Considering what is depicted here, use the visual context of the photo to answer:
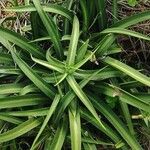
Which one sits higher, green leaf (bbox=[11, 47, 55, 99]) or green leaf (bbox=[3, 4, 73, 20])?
green leaf (bbox=[3, 4, 73, 20])

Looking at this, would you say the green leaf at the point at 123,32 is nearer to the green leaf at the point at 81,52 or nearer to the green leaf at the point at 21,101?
the green leaf at the point at 81,52

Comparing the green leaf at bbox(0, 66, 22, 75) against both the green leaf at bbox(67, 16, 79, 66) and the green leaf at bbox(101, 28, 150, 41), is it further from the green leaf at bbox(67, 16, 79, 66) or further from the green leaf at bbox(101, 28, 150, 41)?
the green leaf at bbox(101, 28, 150, 41)

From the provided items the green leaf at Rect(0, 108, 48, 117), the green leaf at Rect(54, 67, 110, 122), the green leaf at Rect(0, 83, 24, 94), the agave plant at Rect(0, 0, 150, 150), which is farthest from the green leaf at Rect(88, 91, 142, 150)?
the green leaf at Rect(0, 83, 24, 94)

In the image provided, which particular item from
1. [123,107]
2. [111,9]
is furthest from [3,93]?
[111,9]

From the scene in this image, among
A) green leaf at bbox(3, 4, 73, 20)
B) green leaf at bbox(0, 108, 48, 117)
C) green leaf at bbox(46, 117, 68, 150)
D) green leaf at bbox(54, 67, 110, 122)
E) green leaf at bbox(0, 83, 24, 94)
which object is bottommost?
green leaf at bbox(46, 117, 68, 150)

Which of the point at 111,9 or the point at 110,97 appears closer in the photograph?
the point at 110,97

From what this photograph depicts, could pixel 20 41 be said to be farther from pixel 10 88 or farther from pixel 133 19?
pixel 133 19

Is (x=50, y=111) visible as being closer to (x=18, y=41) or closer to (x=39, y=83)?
(x=39, y=83)

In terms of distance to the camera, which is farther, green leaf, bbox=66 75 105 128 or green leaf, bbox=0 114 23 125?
green leaf, bbox=0 114 23 125

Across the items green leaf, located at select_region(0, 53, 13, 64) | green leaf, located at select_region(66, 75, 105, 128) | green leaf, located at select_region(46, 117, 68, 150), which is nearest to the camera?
green leaf, located at select_region(66, 75, 105, 128)
